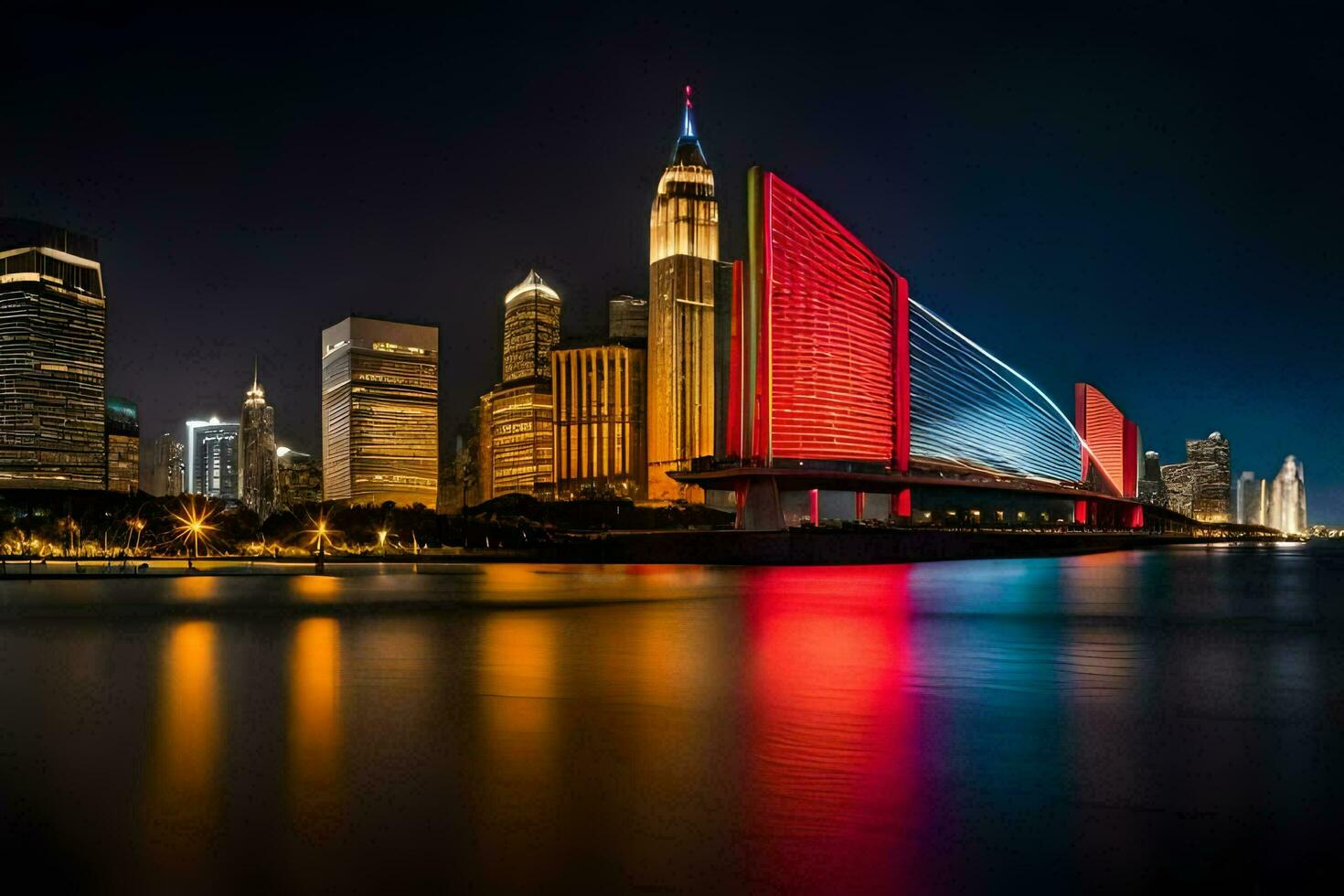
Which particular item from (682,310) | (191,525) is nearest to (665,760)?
(191,525)

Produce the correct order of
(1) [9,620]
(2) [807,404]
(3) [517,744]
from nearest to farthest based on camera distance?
(3) [517,744] → (1) [9,620] → (2) [807,404]

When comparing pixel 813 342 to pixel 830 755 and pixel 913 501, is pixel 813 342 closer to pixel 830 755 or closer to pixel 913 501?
pixel 913 501

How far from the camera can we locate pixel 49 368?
170m

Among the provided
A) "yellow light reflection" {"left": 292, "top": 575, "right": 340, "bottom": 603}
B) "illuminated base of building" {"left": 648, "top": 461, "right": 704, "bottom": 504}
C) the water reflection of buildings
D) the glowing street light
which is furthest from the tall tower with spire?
the water reflection of buildings

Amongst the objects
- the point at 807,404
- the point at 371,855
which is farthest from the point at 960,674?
the point at 807,404

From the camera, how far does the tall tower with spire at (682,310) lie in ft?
519

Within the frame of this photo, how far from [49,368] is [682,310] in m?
98.3

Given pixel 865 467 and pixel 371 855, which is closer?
pixel 371 855

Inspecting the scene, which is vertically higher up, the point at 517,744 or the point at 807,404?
the point at 807,404

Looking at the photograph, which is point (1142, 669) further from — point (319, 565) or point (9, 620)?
point (319, 565)

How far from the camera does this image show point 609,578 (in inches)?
1811

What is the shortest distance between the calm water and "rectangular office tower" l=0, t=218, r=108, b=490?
557 ft

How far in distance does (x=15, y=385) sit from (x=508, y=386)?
74.6m

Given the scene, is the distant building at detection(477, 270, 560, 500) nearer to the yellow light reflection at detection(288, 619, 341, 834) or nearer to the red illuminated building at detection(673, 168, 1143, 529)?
the red illuminated building at detection(673, 168, 1143, 529)
